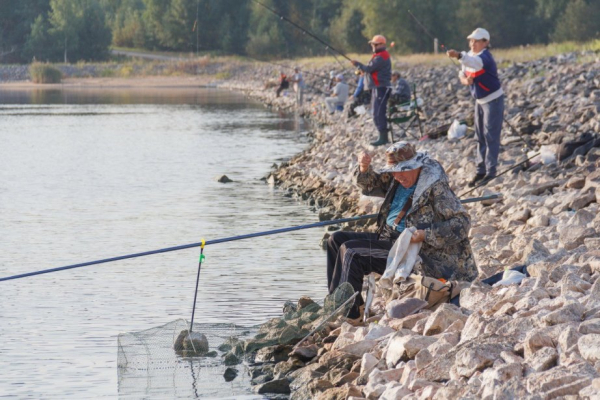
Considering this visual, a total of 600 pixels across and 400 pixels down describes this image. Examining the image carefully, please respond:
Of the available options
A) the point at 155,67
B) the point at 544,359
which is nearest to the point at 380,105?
the point at 544,359

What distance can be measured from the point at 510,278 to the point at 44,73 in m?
65.6

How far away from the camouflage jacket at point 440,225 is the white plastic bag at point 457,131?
343 inches

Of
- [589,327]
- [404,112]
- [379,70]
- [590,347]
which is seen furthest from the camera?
[404,112]

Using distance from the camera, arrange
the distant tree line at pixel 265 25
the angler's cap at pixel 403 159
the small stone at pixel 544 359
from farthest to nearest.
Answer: the distant tree line at pixel 265 25
the angler's cap at pixel 403 159
the small stone at pixel 544 359

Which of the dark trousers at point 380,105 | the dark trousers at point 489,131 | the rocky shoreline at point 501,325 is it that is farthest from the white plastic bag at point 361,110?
the dark trousers at point 489,131

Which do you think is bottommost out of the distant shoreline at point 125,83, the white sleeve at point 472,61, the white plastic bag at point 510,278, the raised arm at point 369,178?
the distant shoreline at point 125,83

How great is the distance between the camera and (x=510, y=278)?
6836 millimetres

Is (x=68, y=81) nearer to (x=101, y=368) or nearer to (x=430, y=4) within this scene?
(x=430, y=4)

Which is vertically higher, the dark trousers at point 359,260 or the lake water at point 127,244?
the dark trousers at point 359,260

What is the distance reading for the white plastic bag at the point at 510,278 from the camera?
6770mm

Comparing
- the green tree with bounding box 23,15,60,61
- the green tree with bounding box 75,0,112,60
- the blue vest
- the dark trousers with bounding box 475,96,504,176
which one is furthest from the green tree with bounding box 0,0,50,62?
the blue vest

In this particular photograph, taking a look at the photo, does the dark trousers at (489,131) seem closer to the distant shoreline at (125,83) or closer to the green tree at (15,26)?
the distant shoreline at (125,83)

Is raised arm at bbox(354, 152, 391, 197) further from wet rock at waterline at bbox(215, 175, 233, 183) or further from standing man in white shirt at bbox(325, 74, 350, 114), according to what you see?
standing man in white shirt at bbox(325, 74, 350, 114)

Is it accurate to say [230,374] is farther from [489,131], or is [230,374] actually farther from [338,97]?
[338,97]
